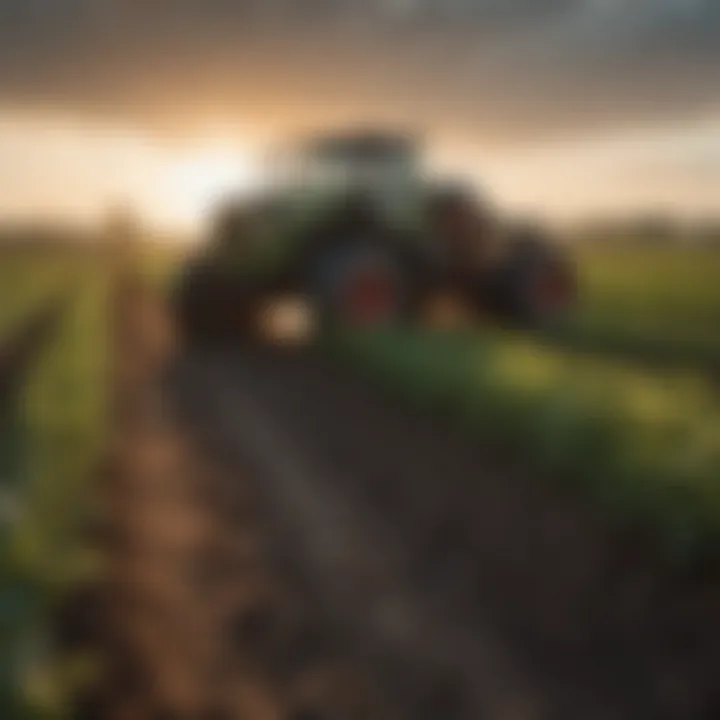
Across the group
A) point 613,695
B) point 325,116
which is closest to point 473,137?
point 325,116

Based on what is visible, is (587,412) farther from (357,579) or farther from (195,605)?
→ (195,605)

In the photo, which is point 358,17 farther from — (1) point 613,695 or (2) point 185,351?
(1) point 613,695

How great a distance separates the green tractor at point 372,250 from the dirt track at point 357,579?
137 millimetres

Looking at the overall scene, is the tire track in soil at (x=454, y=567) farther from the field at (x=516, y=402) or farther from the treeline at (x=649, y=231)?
the treeline at (x=649, y=231)

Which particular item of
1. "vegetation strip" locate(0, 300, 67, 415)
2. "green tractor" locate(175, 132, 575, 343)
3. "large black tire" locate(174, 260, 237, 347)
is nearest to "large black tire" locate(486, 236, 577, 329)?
"green tractor" locate(175, 132, 575, 343)

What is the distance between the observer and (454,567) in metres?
1.18

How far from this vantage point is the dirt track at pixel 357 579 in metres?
0.96

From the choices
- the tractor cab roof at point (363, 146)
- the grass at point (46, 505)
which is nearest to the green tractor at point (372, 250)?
the tractor cab roof at point (363, 146)

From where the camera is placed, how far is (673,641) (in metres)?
1.04

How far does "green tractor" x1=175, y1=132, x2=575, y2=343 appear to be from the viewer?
28.0 inches

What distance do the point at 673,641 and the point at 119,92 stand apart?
2.28 ft

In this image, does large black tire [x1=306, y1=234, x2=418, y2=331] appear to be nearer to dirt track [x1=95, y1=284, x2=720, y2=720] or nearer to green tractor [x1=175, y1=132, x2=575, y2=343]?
green tractor [x1=175, y1=132, x2=575, y2=343]

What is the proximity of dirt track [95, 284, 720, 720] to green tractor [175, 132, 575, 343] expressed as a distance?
0.45 feet

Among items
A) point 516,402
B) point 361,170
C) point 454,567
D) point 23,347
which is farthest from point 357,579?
point 361,170
